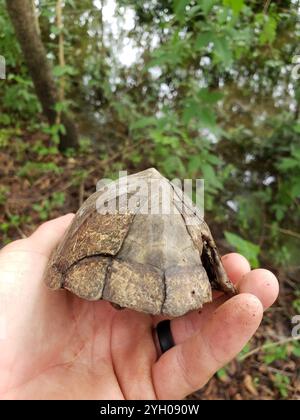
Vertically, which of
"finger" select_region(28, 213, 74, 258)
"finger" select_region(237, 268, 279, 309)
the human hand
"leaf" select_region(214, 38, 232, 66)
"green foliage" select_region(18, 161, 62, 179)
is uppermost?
"leaf" select_region(214, 38, 232, 66)

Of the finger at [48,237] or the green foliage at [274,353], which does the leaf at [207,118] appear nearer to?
the finger at [48,237]

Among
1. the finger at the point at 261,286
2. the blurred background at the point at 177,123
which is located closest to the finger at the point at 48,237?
the finger at the point at 261,286

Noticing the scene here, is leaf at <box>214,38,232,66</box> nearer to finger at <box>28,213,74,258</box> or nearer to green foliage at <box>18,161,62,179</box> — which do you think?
finger at <box>28,213,74,258</box>

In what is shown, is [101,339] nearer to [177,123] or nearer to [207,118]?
[207,118]

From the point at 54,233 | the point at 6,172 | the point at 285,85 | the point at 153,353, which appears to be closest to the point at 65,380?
the point at 153,353

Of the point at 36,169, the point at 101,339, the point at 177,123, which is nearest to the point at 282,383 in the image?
the point at 101,339

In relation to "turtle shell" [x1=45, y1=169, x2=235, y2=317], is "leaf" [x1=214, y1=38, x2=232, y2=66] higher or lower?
higher

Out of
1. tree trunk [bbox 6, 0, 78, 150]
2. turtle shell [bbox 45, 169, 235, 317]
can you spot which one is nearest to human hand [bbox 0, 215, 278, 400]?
turtle shell [bbox 45, 169, 235, 317]
